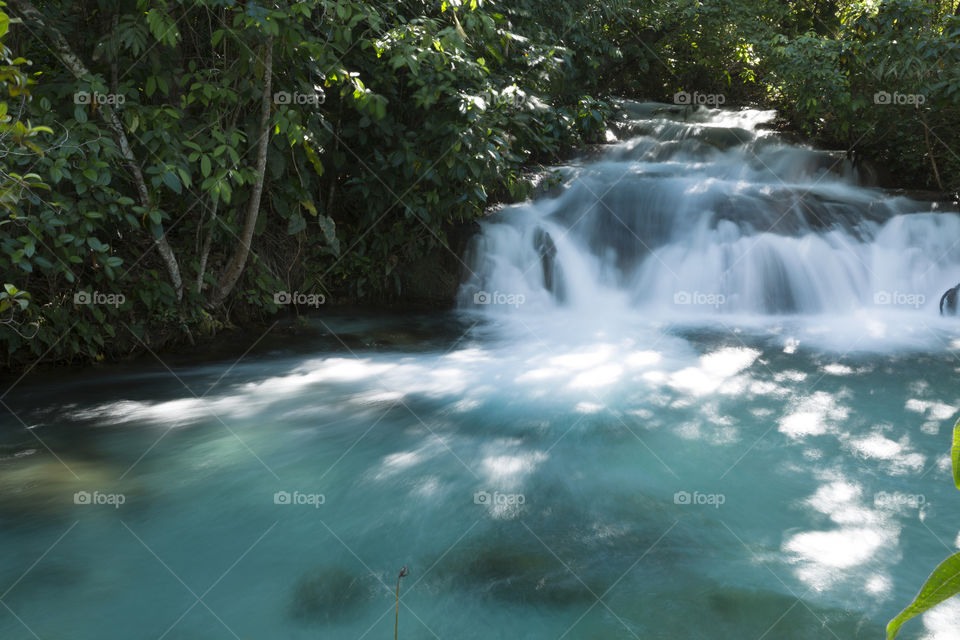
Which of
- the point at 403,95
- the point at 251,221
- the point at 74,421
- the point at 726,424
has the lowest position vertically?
the point at 726,424

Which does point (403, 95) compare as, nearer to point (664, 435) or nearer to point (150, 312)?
point (150, 312)

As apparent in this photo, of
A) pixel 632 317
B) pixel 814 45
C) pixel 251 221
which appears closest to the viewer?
pixel 251 221

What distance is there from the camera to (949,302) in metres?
7.09

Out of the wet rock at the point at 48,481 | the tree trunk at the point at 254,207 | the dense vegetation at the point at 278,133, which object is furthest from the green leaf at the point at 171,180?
the wet rock at the point at 48,481

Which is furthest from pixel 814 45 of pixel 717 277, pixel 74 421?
pixel 74 421

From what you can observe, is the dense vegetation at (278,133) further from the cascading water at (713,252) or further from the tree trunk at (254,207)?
the cascading water at (713,252)

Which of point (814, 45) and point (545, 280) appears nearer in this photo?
point (545, 280)

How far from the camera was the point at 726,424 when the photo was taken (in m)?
4.32

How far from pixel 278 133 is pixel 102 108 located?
3.80 feet

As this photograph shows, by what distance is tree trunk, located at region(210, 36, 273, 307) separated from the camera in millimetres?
4941

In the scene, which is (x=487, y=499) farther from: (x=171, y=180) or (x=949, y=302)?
(x=949, y=302)

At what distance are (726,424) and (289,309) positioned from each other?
4341mm

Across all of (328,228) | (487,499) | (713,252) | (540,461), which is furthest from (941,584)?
(713,252)

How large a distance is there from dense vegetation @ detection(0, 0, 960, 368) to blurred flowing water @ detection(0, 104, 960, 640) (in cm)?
59
